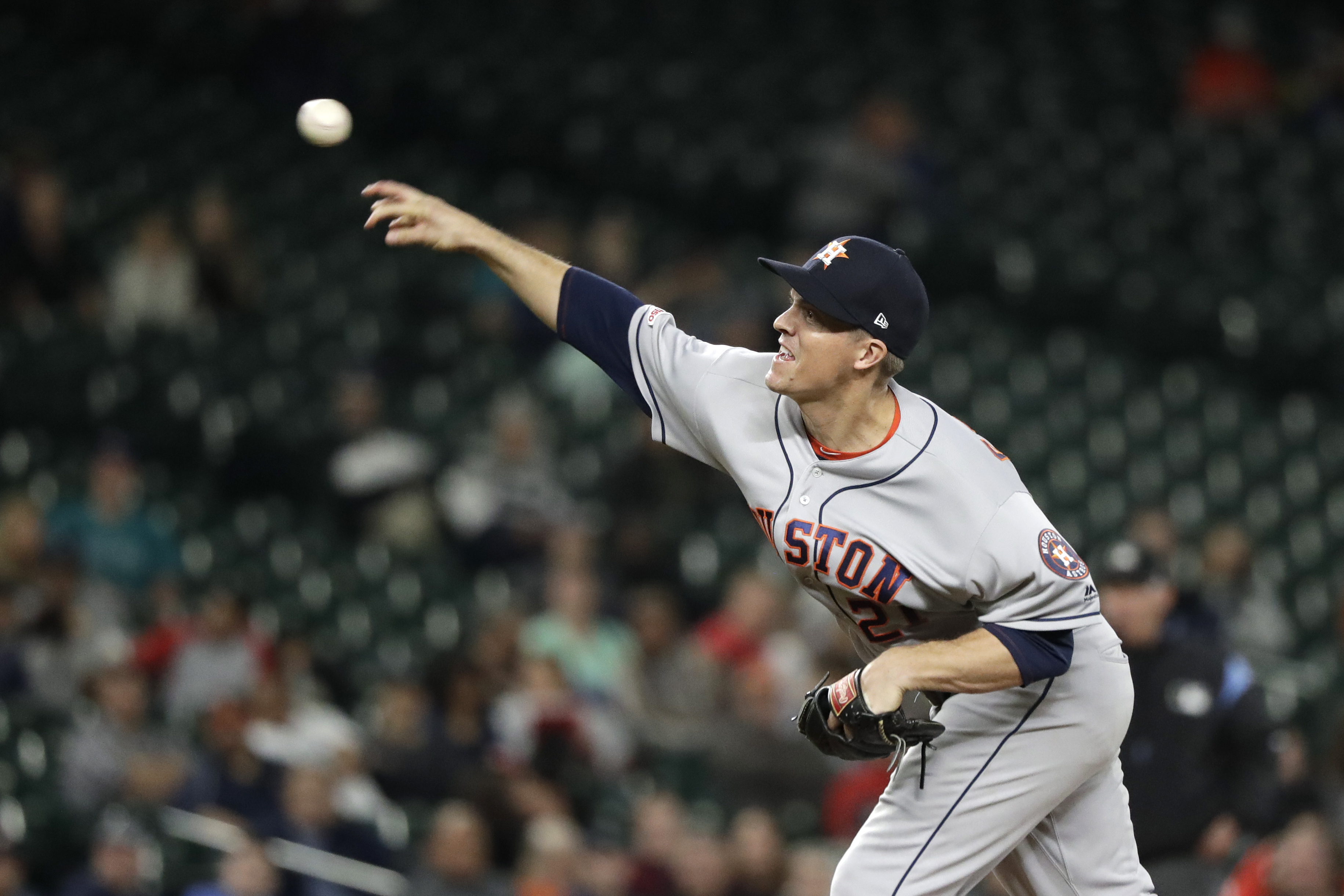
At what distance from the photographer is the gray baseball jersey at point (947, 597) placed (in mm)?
3246

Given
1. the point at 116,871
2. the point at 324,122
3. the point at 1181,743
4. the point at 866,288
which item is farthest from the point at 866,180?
the point at 866,288

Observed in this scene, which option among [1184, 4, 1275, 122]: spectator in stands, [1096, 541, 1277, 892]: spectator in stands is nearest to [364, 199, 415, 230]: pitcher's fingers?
[1096, 541, 1277, 892]: spectator in stands

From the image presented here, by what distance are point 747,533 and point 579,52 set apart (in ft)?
14.3

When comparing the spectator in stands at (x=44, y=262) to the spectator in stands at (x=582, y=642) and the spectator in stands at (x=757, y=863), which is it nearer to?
the spectator in stands at (x=582, y=642)

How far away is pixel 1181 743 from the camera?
4.33 meters

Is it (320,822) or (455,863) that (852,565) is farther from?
(320,822)

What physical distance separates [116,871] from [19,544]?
1.94 meters

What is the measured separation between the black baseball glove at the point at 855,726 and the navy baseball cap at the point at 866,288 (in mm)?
650

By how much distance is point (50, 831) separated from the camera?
19.4ft

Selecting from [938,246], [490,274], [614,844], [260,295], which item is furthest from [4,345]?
[938,246]

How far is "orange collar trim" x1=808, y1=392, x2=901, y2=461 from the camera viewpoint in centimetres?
336

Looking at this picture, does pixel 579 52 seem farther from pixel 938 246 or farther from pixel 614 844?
pixel 614 844

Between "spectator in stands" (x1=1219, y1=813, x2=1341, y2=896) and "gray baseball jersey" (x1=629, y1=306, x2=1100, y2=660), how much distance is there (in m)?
2.19

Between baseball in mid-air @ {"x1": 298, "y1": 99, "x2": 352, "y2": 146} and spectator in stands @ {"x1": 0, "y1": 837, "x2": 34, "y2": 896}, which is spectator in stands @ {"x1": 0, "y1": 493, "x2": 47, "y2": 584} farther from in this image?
baseball in mid-air @ {"x1": 298, "y1": 99, "x2": 352, "y2": 146}
